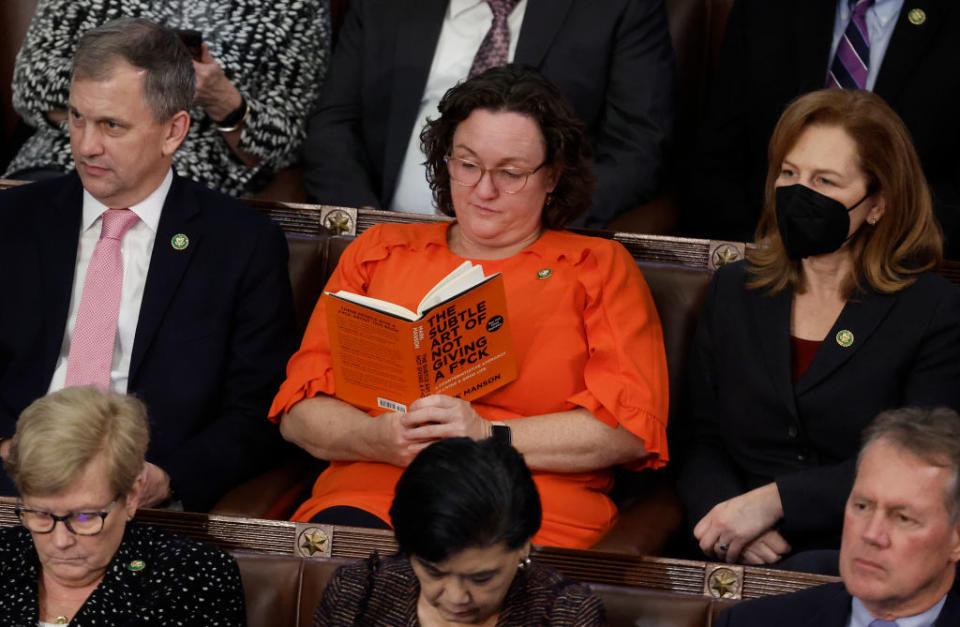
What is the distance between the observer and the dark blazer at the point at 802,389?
2.37m

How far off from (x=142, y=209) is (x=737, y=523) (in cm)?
130

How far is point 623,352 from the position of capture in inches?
96.7

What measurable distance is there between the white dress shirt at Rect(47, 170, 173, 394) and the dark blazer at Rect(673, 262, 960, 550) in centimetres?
109

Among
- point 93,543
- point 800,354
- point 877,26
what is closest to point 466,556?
point 93,543

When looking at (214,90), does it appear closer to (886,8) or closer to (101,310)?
(101,310)

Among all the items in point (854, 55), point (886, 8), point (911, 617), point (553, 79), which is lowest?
point (911, 617)

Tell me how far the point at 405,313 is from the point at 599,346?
0.43 meters

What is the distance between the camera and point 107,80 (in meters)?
2.61

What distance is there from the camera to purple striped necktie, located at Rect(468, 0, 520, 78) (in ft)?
10.9

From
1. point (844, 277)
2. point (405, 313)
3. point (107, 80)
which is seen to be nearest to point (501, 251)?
point (405, 313)

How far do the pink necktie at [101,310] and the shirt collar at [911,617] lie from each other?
1449 mm

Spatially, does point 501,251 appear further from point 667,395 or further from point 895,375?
point 895,375

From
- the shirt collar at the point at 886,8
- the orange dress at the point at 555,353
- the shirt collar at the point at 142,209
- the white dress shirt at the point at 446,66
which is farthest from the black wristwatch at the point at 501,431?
the shirt collar at the point at 886,8

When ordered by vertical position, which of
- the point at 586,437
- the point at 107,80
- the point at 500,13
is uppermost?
the point at 500,13
